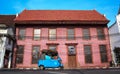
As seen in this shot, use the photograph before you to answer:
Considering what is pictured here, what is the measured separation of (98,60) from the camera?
26.6m

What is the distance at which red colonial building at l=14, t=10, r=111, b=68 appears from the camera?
26422 mm

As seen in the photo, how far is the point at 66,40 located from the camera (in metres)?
27.4

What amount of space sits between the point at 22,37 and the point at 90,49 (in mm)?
11883

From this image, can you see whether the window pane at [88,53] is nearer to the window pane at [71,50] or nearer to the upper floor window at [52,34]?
the window pane at [71,50]

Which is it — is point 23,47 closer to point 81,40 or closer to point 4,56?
point 4,56

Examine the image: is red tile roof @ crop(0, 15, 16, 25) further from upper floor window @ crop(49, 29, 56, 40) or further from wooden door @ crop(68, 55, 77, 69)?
wooden door @ crop(68, 55, 77, 69)

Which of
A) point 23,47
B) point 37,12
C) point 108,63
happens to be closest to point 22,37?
point 23,47

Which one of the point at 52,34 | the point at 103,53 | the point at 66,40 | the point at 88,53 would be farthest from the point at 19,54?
the point at 103,53

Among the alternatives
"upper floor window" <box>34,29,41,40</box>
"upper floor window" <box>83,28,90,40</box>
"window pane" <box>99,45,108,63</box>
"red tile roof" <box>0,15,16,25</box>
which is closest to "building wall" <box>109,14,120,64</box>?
"window pane" <box>99,45,108,63</box>

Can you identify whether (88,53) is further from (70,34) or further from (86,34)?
(70,34)

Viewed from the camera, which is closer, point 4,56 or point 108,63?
point 4,56

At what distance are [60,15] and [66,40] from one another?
5.94m

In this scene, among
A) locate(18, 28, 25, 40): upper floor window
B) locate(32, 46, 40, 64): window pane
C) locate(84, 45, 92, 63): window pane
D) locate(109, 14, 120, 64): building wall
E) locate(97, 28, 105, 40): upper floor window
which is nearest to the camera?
locate(32, 46, 40, 64): window pane

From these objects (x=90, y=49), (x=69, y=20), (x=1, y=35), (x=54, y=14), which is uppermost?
(x=54, y=14)
